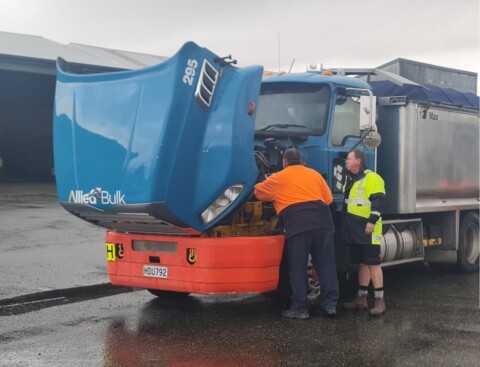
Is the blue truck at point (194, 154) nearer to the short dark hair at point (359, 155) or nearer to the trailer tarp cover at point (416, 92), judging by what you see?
the short dark hair at point (359, 155)

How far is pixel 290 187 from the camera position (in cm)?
685

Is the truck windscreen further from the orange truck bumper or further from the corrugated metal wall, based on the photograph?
the corrugated metal wall

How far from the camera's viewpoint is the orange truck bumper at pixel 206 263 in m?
6.60

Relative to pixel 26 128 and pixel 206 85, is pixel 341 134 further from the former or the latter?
pixel 26 128

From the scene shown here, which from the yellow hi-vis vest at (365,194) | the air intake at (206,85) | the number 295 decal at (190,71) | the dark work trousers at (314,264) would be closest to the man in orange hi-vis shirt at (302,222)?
the dark work trousers at (314,264)

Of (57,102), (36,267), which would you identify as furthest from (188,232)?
(36,267)

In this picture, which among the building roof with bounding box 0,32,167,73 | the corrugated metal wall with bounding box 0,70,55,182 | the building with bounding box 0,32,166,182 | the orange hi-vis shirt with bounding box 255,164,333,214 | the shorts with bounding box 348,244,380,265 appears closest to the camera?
the orange hi-vis shirt with bounding box 255,164,333,214

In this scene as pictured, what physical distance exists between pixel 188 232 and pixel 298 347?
5.00 ft

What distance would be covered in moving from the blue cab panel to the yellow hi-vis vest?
1.40 m

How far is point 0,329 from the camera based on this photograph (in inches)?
262

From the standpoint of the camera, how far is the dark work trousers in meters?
6.90

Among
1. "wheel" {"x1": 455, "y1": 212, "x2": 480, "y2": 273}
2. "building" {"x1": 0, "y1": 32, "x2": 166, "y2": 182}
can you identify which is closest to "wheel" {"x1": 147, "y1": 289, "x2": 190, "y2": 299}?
"wheel" {"x1": 455, "y1": 212, "x2": 480, "y2": 273}

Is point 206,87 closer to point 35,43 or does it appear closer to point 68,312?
point 68,312

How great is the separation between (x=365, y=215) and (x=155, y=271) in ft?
7.77
